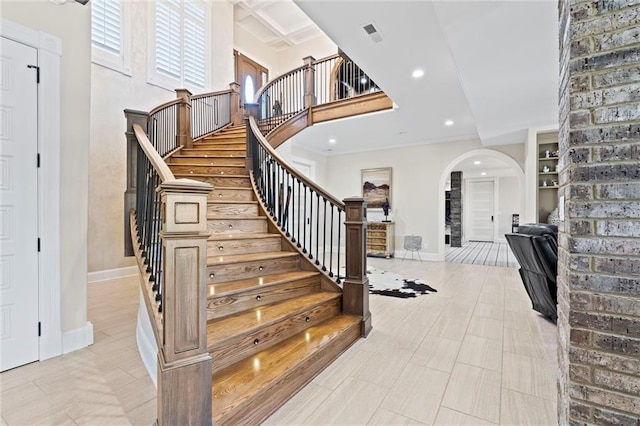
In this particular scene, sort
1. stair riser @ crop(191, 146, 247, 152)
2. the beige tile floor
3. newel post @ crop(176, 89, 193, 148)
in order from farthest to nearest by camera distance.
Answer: newel post @ crop(176, 89, 193, 148), stair riser @ crop(191, 146, 247, 152), the beige tile floor

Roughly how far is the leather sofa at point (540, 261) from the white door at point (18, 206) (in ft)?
13.2

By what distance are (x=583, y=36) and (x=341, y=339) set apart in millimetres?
2210

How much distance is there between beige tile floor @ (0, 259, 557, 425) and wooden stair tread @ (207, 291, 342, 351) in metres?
0.46

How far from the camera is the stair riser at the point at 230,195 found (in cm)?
360

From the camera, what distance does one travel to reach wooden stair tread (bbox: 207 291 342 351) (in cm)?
176

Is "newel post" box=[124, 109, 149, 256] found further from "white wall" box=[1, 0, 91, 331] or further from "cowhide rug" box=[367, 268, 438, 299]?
"cowhide rug" box=[367, 268, 438, 299]

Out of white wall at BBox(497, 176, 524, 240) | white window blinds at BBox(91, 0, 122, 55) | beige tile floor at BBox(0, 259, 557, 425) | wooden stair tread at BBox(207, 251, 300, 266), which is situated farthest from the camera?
white wall at BBox(497, 176, 524, 240)

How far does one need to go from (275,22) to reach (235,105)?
3260mm

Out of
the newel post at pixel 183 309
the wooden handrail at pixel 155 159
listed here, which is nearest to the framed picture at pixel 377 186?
the wooden handrail at pixel 155 159

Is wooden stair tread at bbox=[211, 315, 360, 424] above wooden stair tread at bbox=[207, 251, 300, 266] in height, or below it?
below

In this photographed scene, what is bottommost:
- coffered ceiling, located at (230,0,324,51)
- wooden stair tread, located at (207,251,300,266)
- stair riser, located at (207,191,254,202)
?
wooden stair tread, located at (207,251,300,266)

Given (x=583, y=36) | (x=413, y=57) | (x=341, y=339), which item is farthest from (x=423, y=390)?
(x=413, y=57)

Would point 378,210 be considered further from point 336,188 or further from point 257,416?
point 257,416

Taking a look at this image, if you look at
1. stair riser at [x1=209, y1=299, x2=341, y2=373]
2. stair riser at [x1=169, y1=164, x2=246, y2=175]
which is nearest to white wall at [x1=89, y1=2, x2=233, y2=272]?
stair riser at [x1=169, y1=164, x2=246, y2=175]
